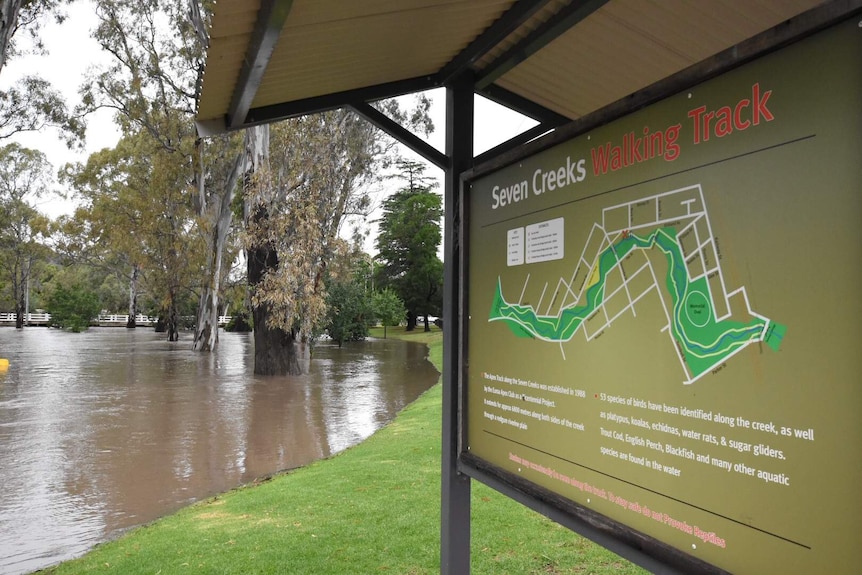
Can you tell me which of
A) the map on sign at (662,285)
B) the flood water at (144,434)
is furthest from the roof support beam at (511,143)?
the flood water at (144,434)

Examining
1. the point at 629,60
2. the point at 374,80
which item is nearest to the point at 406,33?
the point at 374,80

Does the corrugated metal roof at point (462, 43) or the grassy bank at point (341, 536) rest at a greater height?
the corrugated metal roof at point (462, 43)

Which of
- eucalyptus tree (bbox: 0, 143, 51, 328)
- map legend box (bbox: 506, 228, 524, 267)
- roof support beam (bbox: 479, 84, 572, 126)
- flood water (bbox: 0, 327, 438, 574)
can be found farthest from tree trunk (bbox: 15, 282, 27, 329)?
map legend box (bbox: 506, 228, 524, 267)

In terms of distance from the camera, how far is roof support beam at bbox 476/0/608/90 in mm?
2727

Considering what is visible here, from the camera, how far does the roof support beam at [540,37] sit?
273 cm

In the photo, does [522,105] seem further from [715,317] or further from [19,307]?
[19,307]

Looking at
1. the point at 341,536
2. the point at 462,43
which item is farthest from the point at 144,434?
the point at 462,43

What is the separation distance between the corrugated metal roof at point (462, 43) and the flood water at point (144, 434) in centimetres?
472

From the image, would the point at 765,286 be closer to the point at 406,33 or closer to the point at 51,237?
the point at 406,33

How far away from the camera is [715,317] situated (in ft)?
6.06

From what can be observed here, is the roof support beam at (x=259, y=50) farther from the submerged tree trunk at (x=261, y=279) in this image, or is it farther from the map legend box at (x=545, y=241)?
the submerged tree trunk at (x=261, y=279)

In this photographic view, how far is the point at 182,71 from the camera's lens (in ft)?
91.5

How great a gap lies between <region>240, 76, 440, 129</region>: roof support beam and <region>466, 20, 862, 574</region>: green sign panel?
1317mm

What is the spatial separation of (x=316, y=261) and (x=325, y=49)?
1853 centimetres
